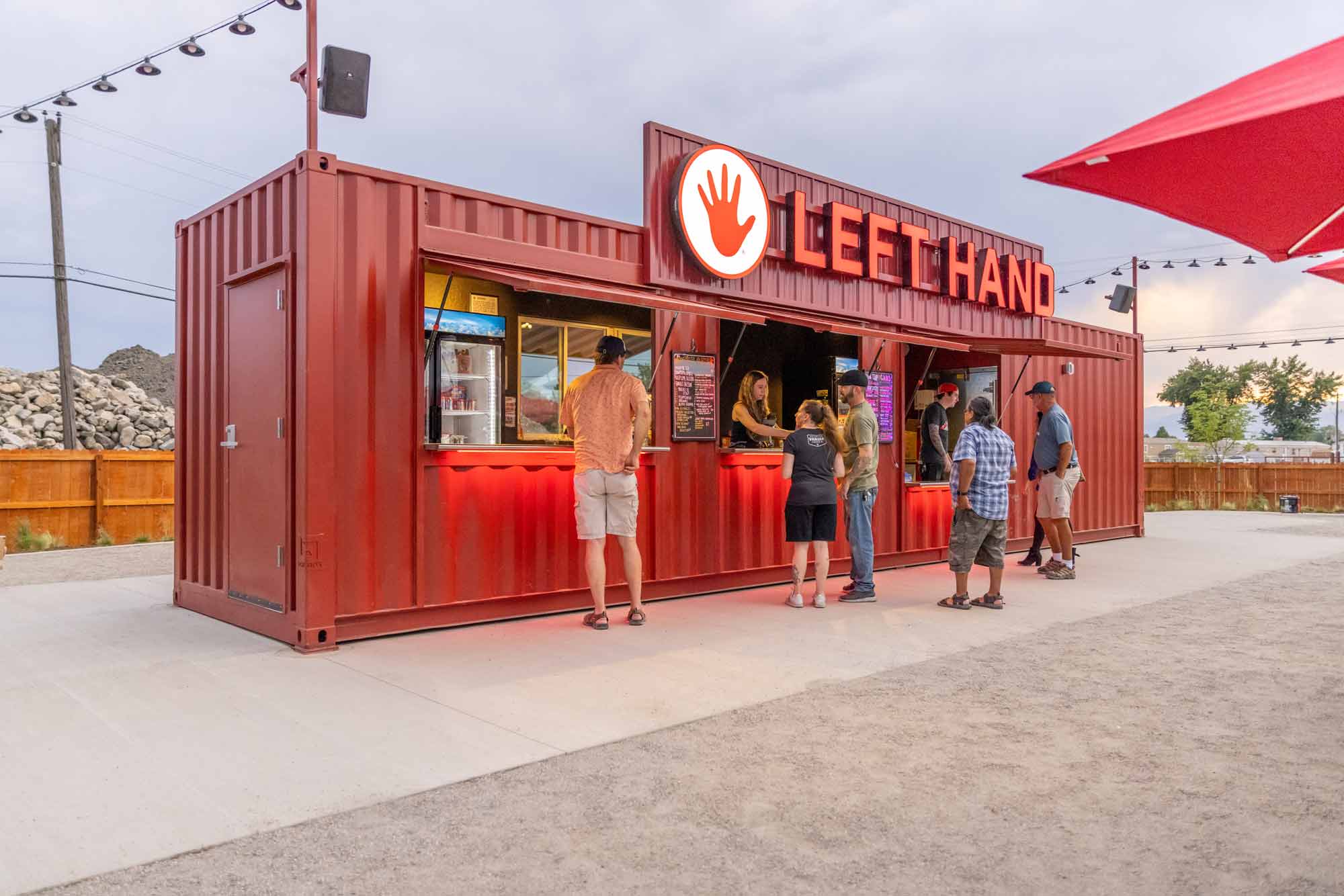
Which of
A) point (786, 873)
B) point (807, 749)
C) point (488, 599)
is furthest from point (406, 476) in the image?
point (786, 873)

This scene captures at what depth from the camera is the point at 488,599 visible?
6.43 metres

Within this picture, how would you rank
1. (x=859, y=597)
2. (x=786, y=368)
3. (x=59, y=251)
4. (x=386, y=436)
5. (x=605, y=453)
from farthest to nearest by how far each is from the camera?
(x=59, y=251) < (x=786, y=368) < (x=859, y=597) < (x=605, y=453) < (x=386, y=436)

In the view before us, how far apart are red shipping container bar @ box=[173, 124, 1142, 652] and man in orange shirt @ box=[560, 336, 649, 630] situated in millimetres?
522

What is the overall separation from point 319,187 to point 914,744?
4.58 metres

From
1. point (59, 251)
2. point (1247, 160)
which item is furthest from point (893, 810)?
point (59, 251)

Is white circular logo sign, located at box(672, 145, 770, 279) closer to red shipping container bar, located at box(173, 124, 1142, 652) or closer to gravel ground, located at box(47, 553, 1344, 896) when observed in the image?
red shipping container bar, located at box(173, 124, 1142, 652)

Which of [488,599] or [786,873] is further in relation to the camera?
[488,599]

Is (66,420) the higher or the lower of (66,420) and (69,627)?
the higher

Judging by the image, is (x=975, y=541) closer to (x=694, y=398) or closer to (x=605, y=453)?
(x=694, y=398)

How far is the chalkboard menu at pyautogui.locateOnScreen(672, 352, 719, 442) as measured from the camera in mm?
7719

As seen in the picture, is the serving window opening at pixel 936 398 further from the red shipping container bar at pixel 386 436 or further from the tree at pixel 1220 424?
the tree at pixel 1220 424

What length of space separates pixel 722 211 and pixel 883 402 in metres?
2.97

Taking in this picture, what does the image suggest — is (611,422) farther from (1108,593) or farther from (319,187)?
(1108,593)

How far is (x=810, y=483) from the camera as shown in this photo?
23.8 ft
